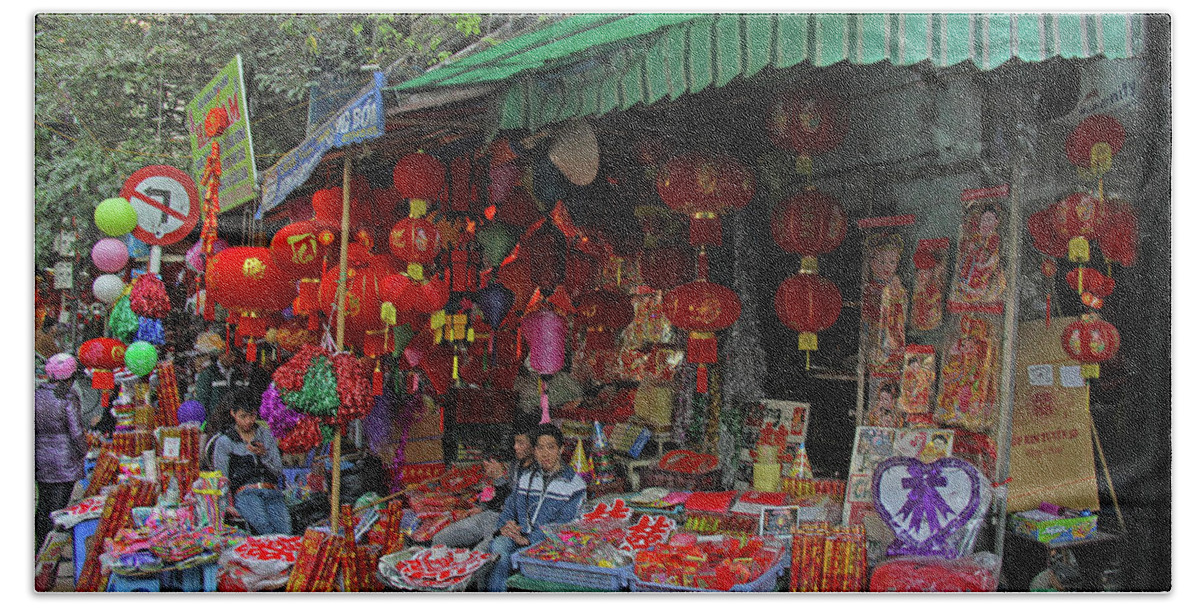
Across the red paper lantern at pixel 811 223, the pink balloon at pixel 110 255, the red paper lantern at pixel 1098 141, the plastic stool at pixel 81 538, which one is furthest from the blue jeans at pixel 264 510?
the red paper lantern at pixel 1098 141

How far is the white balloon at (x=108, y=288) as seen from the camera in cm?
402

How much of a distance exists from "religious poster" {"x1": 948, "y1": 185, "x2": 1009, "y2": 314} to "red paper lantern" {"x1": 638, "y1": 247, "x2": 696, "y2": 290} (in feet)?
3.90

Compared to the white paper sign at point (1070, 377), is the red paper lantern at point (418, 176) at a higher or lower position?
higher

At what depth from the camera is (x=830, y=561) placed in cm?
386

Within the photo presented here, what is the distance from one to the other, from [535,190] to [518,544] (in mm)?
1580

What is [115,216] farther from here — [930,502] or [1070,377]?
[1070,377]

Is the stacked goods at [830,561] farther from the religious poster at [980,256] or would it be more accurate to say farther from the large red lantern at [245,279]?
the large red lantern at [245,279]

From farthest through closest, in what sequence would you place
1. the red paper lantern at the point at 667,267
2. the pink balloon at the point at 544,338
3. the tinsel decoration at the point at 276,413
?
the pink balloon at the point at 544,338
the red paper lantern at the point at 667,267
the tinsel decoration at the point at 276,413

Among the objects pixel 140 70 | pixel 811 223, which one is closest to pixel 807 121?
pixel 811 223

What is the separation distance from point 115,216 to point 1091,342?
3.93 meters

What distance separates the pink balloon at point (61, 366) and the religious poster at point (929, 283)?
3638 mm

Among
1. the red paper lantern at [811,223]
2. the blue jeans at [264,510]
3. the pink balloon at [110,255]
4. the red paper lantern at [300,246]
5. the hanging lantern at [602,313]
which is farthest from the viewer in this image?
the hanging lantern at [602,313]

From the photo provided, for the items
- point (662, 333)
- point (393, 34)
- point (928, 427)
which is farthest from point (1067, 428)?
point (393, 34)

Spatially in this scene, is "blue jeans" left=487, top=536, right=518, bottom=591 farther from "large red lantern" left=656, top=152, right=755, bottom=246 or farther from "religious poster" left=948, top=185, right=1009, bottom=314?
"religious poster" left=948, top=185, right=1009, bottom=314
